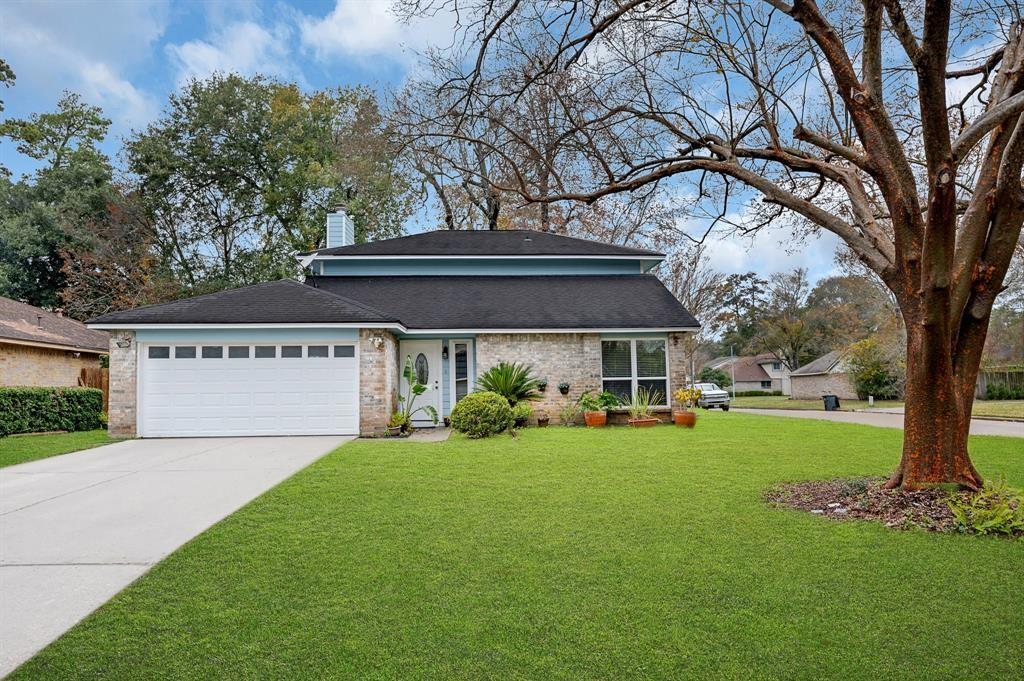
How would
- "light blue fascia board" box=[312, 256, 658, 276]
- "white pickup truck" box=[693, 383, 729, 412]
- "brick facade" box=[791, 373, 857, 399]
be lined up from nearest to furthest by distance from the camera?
1. "light blue fascia board" box=[312, 256, 658, 276]
2. "white pickup truck" box=[693, 383, 729, 412]
3. "brick facade" box=[791, 373, 857, 399]

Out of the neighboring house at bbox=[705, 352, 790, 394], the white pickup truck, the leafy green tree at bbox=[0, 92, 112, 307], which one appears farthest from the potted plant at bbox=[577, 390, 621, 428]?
the neighboring house at bbox=[705, 352, 790, 394]

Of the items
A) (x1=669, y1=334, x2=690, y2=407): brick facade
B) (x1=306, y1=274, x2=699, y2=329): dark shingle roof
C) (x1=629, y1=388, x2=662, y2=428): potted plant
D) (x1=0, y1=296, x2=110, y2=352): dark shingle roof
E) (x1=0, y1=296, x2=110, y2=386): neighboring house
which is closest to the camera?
(x1=629, y1=388, x2=662, y2=428): potted plant

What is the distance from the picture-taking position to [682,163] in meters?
8.44

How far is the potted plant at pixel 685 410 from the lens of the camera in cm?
1528

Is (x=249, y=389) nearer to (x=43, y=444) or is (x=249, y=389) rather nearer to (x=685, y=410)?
(x=43, y=444)

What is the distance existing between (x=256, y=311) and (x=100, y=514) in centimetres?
801

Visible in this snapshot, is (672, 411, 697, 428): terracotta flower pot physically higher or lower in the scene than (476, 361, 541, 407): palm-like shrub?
lower

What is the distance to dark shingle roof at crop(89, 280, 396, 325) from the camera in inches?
546

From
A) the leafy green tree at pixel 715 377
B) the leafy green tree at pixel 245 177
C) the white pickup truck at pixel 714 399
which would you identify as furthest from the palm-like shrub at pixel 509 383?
the leafy green tree at pixel 715 377

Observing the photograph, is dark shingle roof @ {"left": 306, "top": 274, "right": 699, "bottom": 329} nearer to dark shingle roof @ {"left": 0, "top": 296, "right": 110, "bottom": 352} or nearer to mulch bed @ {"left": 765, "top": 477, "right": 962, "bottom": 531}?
dark shingle roof @ {"left": 0, "top": 296, "right": 110, "bottom": 352}

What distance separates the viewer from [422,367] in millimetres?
16906

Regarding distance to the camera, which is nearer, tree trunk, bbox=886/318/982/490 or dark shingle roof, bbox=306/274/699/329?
tree trunk, bbox=886/318/982/490

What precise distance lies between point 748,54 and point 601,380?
10038 millimetres

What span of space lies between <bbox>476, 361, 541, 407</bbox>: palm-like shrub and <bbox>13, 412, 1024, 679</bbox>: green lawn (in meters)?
7.52
